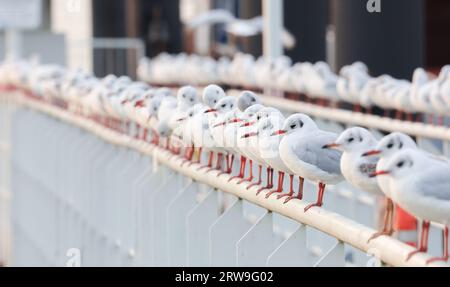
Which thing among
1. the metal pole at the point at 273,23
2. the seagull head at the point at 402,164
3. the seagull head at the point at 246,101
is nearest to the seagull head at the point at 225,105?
the seagull head at the point at 246,101

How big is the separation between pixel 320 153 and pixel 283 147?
0.14 metres

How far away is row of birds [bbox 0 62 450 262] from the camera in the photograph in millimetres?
3898

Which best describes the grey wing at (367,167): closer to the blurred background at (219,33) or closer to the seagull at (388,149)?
the seagull at (388,149)

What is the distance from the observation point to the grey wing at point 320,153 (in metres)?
4.89

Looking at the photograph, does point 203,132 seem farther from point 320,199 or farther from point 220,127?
point 320,199

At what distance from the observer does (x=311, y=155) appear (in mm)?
4883

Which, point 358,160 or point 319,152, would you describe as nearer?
point 358,160

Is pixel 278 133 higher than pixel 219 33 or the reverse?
higher

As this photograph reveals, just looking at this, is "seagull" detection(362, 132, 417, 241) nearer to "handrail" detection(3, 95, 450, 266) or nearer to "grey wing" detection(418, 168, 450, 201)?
"handrail" detection(3, 95, 450, 266)

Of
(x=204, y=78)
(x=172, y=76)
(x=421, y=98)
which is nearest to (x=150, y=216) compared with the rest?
(x=421, y=98)

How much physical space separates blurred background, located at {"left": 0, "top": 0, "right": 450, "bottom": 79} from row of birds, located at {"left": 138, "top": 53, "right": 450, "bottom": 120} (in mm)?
289

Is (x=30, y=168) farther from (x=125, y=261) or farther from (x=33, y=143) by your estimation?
(x=125, y=261)

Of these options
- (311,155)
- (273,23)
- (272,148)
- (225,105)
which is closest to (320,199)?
(311,155)

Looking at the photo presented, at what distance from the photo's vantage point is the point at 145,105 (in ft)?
25.5
